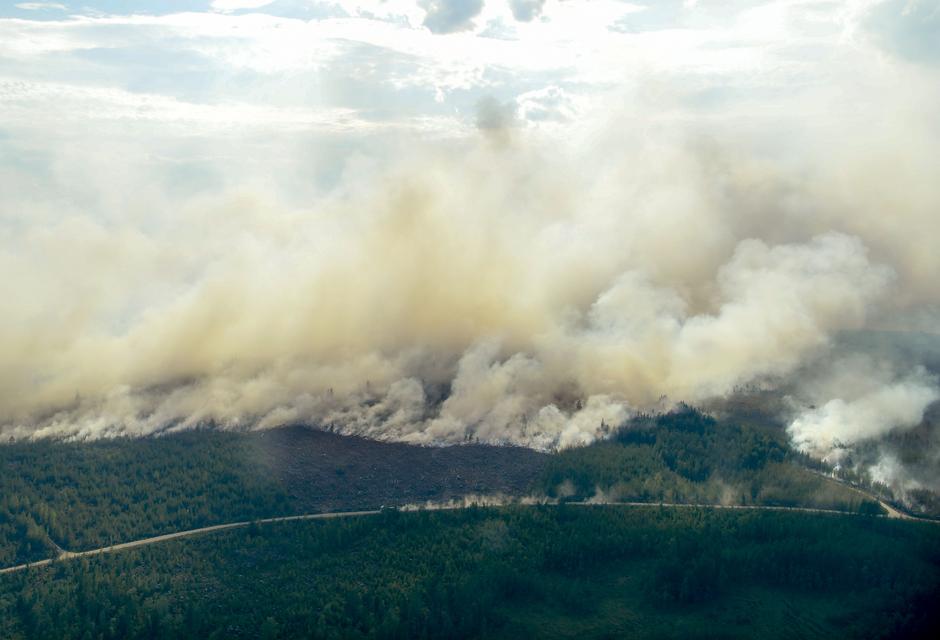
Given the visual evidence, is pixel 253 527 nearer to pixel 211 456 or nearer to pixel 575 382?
pixel 211 456

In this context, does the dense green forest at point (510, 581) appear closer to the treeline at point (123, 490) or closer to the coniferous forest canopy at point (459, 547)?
the coniferous forest canopy at point (459, 547)

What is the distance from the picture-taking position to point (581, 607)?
2146 inches

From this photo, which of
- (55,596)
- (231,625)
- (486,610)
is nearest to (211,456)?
(55,596)

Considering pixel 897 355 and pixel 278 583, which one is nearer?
pixel 278 583

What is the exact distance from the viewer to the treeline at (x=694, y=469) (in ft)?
216

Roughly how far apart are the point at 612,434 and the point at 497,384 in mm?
10276

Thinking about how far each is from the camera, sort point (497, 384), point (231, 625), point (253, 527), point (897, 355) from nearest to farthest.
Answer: point (231, 625) → point (253, 527) → point (497, 384) → point (897, 355)

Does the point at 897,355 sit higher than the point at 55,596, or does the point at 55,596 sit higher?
the point at 897,355

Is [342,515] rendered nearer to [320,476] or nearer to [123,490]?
[320,476]

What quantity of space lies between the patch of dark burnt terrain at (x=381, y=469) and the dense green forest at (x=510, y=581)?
4.31 m

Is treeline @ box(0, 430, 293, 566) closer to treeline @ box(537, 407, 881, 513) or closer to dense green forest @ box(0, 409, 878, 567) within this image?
dense green forest @ box(0, 409, 878, 567)

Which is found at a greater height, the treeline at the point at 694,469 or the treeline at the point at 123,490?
the treeline at the point at 694,469

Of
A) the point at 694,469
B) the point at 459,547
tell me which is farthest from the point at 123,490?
the point at 694,469

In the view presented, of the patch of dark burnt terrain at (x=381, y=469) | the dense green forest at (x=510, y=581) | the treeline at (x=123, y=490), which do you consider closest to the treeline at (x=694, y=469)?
the patch of dark burnt terrain at (x=381, y=469)
